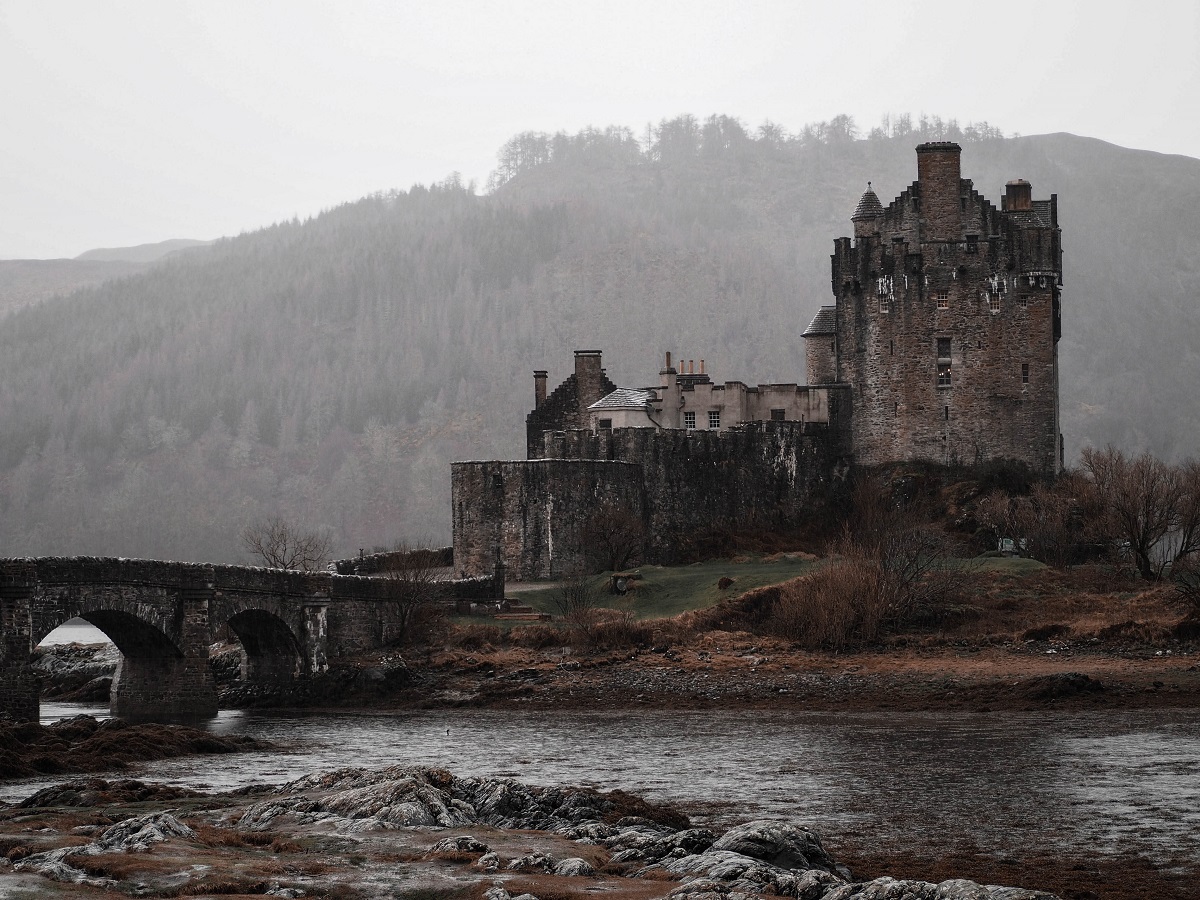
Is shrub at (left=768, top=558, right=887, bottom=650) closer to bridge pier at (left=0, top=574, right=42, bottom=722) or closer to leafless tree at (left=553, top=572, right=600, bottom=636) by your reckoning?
leafless tree at (left=553, top=572, right=600, bottom=636)

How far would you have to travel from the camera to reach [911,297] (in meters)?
75.7

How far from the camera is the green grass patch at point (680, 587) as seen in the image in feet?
208

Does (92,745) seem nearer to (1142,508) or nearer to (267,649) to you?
(267,649)

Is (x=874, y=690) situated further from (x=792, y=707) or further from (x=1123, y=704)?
(x=1123, y=704)

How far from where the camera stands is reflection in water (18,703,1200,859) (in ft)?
100

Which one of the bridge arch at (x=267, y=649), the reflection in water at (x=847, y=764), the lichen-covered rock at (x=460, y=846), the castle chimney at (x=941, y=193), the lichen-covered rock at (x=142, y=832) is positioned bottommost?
the reflection in water at (x=847, y=764)

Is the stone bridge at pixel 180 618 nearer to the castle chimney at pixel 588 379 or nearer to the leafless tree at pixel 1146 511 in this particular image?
the castle chimney at pixel 588 379

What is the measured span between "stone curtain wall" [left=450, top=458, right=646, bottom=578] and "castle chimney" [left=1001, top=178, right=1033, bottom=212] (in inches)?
866

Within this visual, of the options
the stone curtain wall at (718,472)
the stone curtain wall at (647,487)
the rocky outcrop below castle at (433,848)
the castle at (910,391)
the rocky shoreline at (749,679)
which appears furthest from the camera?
the castle at (910,391)

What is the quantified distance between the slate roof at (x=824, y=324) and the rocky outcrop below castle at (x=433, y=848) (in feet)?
172

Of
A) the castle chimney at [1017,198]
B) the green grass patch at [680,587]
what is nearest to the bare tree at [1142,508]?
the green grass patch at [680,587]

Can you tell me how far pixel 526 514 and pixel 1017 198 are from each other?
2607 centimetres

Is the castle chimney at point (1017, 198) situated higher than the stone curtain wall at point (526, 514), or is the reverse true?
the castle chimney at point (1017, 198)

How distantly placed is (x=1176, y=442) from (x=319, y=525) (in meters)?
89.3
